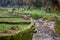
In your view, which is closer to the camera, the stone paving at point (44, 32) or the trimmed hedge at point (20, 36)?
the trimmed hedge at point (20, 36)

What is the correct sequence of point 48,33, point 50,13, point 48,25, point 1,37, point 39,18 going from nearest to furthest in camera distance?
point 1,37
point 48,33
point 48,25
point 39,18
point 50,13

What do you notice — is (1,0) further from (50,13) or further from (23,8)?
(50,13)

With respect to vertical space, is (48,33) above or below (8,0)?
below

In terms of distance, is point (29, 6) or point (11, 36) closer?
point (11, 36)

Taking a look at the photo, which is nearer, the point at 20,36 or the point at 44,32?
the point at 20,36

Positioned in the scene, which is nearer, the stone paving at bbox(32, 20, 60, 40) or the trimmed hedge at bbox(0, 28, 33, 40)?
the trimmed hedge at bbox(0, 28, 33, 40)

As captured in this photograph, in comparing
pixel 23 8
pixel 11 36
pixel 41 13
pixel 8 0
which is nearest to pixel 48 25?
pixel 41 13

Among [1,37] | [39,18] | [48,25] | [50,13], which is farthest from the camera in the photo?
[50,13]

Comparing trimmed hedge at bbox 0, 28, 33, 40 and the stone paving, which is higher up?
trimmed hedge at bbox 0, 28, 33, 40

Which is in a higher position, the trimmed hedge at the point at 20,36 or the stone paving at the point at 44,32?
the trimmed hedge at the point at 20,36

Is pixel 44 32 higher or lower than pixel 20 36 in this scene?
lower
